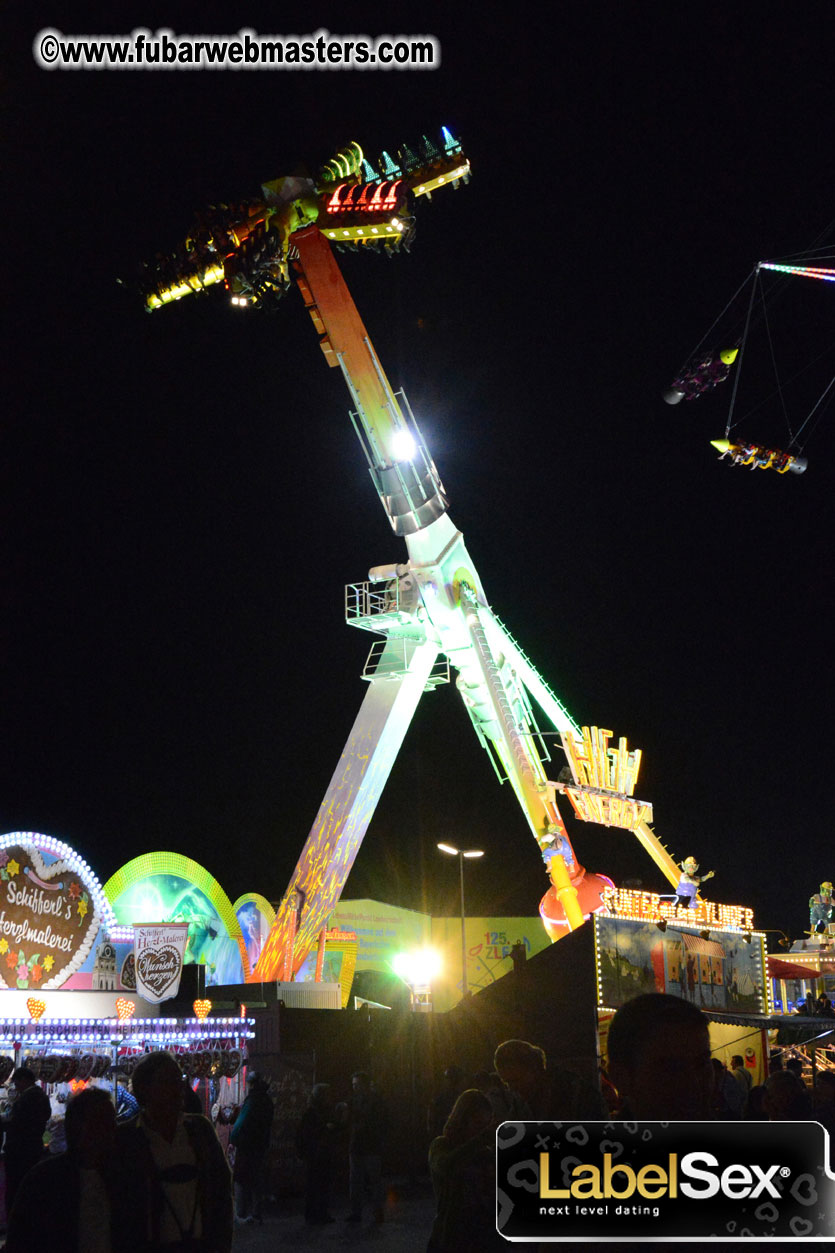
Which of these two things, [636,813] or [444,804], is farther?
[444,804]

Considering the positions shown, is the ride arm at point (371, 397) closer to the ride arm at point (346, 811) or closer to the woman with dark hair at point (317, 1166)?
the ride arm at point (346, 811)

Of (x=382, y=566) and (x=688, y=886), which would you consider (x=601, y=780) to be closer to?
(x=688, y=886)

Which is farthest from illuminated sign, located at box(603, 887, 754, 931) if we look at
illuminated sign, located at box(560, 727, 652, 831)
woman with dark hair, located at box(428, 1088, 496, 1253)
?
woman with dark hair, located at box(428, 1088, 496, 1253)

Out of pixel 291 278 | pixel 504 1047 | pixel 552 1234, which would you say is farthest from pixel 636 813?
pixel 552 1234

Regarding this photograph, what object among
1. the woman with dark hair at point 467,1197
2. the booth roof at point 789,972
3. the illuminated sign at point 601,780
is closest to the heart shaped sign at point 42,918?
the woman with dark hair at point 467,1197

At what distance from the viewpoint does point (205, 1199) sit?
4570 millimetres

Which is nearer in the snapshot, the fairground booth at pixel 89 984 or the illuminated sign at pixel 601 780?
the fairground booth at pixel 89 984

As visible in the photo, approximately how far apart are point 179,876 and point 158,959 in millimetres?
8454

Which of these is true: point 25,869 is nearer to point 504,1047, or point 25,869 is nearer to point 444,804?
point 504,1047

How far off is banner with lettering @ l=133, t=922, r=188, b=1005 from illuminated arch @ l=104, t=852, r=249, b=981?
6668 millimetres

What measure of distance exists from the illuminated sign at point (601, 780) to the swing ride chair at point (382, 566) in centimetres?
120

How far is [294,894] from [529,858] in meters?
36.4

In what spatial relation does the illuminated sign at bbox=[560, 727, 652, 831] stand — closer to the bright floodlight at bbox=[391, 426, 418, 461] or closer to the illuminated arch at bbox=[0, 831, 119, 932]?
the bright floodlight at bbox=[391, 426, 418, 461]

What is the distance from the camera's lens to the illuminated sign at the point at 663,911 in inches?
777
